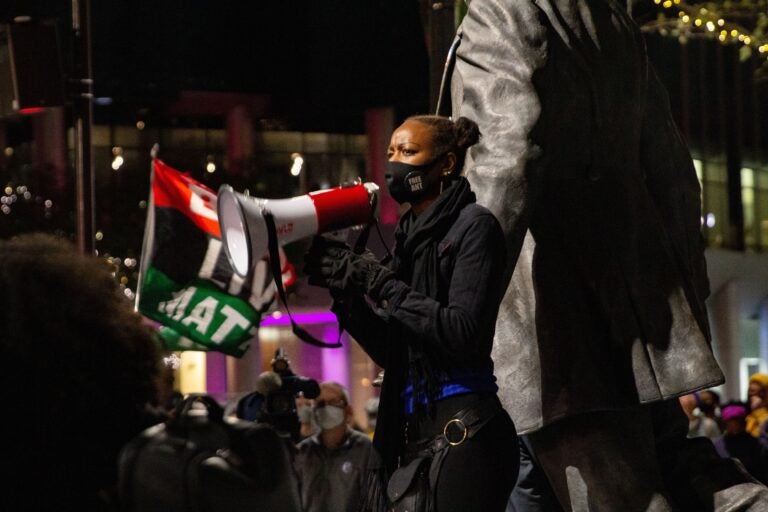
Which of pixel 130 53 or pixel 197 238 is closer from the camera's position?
pixel 197 238

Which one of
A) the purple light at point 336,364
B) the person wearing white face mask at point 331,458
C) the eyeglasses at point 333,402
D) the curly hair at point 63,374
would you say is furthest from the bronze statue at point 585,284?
the purple light at point 336,364

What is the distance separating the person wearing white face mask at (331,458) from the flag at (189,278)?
793 mm

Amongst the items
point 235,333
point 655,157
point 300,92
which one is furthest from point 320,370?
point 655,157

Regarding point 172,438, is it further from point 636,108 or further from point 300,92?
point 300,92

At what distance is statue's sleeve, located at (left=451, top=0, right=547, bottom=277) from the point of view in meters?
4.82

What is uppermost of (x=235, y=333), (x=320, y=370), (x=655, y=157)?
(x=655, y=157)

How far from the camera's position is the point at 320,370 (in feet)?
115

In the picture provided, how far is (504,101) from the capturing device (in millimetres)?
4984

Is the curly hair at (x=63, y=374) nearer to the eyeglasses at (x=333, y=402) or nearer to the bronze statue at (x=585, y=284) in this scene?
the bronze statue at (x=585, y=284)

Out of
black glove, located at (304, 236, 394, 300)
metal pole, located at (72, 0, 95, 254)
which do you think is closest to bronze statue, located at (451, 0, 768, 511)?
black glove, located at (304, 236, 394, 300)

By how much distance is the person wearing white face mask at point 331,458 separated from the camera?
11.2 m

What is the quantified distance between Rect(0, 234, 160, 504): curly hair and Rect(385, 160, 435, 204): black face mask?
1713 mm

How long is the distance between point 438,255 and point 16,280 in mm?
1774

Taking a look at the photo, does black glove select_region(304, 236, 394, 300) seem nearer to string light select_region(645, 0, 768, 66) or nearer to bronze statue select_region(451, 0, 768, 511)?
bronze statue select_region(451, 0, 768, 511)
